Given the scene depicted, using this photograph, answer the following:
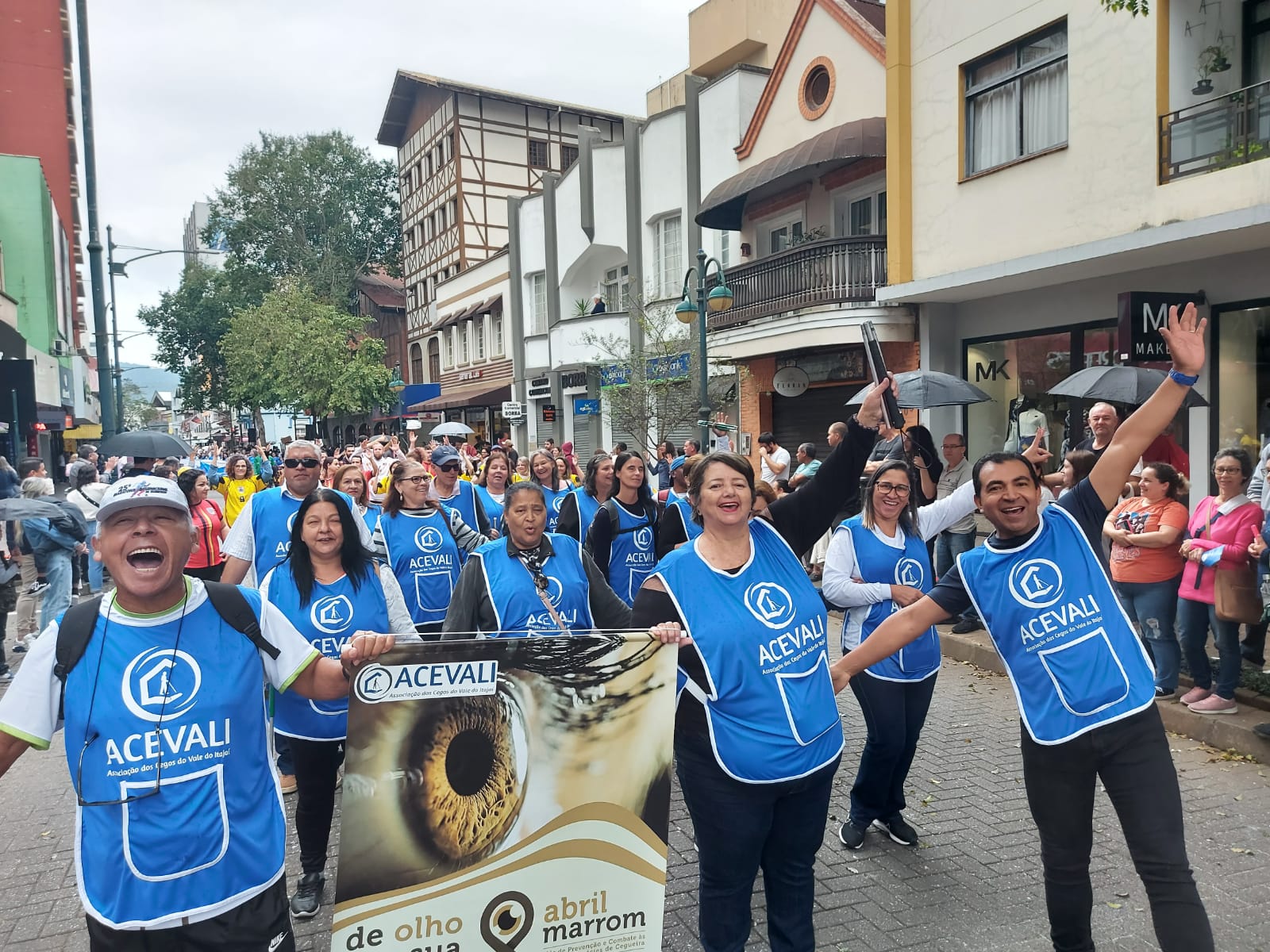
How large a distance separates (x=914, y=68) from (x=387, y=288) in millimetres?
44276

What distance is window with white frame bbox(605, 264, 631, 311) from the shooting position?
25.2 metres

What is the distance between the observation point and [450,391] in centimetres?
3994

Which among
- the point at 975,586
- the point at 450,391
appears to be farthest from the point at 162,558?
the point at 450,391

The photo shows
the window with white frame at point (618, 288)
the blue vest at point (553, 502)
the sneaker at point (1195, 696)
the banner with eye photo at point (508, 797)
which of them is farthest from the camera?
the window with white frame at point (618, 288)

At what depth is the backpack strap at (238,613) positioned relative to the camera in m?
2.50

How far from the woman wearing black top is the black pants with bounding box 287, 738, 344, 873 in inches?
68.6

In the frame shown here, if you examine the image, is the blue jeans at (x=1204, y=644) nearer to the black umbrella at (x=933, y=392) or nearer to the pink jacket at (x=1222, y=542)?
the pink jacket at (x=1222, y=542)

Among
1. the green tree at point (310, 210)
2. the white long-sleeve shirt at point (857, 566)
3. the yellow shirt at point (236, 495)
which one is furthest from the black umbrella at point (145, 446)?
the green tree at point (310, 210)

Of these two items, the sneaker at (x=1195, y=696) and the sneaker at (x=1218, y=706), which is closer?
the sneaker at (x=1218, y=706)

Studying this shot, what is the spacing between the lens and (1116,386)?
7.56 m

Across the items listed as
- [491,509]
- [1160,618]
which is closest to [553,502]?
[491,509]

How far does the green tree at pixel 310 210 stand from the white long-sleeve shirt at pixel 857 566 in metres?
48.4

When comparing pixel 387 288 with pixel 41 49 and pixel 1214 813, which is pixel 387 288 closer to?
pixel 41 49

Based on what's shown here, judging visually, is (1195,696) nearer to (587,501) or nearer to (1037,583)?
(1037,583)
